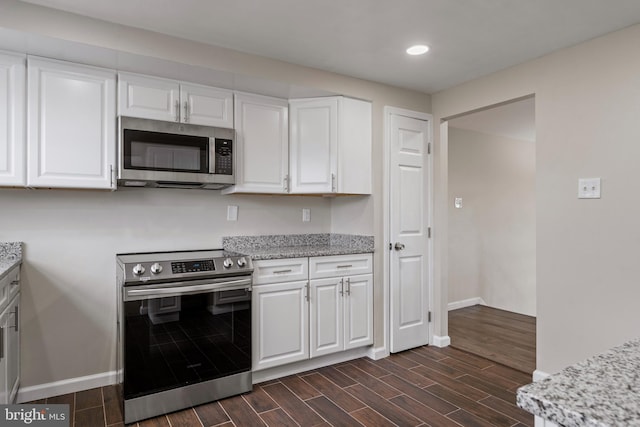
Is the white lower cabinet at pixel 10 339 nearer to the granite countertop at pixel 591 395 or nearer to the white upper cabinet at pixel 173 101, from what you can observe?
the white upper cabinet at pixel 173 101

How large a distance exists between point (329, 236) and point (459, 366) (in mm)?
1577

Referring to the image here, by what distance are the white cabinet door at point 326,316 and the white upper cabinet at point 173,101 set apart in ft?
4.72

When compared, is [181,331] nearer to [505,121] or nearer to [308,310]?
[308,310]

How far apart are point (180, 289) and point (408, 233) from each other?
2.03 meters

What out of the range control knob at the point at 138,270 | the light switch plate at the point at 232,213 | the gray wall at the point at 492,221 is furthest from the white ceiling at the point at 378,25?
the gray wall at the point at 492,221

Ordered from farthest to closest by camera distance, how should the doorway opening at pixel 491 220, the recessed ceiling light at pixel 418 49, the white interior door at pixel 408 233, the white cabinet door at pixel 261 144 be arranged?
the doorway opening at pixel 491 220 < the white interior door at pixel 408 233 < the white cabinet door at pixel 261 144 < the recessed ceiling light at pixel 418 49

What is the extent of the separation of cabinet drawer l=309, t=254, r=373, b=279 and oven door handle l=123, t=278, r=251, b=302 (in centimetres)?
57

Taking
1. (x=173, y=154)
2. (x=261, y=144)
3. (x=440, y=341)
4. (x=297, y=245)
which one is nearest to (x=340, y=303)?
(x=297, y=245)

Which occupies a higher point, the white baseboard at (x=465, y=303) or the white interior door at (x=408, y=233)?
the white interior door at (x=408, y=233)

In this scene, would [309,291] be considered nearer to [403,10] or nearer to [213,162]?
[213,162]

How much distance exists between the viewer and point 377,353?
3316mm

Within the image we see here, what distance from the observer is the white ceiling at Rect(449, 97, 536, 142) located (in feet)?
13.5

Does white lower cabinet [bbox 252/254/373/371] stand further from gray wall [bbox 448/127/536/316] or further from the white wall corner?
gray wall [bbox 448/127/536/316]

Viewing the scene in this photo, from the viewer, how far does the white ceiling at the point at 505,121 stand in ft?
13.5
